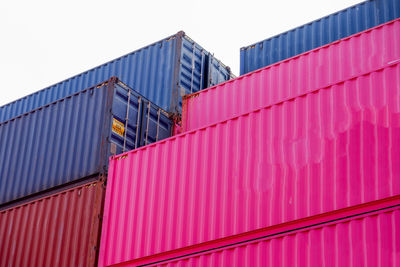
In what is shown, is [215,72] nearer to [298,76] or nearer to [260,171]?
[298,76]

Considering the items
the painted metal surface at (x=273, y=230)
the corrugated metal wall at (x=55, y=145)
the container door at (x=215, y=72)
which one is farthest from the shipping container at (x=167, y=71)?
the painted metal surface at (x=273, y=230)

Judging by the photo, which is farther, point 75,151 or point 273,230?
point 75,151

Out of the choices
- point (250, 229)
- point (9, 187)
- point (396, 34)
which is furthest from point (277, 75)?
point (9, 187)

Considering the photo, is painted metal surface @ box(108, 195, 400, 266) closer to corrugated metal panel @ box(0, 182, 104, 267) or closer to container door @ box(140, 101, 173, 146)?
corrugated metal panel @ box(0, 182, 104, 267)

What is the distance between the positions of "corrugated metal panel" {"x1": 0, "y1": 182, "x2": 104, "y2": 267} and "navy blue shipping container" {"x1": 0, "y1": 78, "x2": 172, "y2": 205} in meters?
0.57

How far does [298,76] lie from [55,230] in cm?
689

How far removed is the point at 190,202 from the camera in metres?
12.8

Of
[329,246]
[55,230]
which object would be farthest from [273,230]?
[55,230]

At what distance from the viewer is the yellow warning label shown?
16186 mm

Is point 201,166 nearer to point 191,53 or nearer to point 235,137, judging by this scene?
point 235,137

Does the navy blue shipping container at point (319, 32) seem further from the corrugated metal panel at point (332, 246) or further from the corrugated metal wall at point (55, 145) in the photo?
the corrugated metal panel at point (332, 246)

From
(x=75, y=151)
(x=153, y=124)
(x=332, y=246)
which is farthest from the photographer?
(x=153, y=124)

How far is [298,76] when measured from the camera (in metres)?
15.2

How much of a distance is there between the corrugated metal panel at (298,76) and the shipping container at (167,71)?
2474mm
